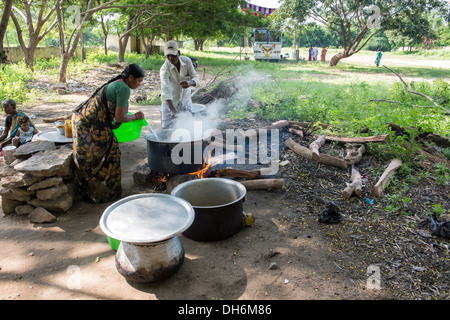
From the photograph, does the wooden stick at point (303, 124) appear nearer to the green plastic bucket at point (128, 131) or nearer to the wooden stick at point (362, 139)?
the wooden stick at point (362, 139)

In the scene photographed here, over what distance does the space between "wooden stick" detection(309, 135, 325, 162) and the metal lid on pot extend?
105 inches

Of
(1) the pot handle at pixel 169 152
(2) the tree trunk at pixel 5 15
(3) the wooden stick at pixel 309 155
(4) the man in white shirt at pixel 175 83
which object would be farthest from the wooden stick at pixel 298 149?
(2) the tree trunk at pixel 5 15

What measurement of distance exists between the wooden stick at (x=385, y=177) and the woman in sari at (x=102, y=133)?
3133mm

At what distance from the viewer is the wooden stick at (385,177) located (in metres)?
3.93

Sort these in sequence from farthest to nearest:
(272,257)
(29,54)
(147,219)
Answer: (29,54)
(272,257)
(147,219)

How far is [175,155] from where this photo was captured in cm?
385

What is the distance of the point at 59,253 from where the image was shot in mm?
3045

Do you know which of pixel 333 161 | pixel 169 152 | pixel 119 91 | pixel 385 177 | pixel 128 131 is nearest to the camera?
pixel 119 91

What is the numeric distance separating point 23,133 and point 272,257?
176 inches

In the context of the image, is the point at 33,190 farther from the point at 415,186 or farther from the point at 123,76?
the point at 415,186

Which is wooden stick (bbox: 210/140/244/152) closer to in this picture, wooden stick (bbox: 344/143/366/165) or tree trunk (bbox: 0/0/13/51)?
wooden stick (bbox: 344/143/366/165)

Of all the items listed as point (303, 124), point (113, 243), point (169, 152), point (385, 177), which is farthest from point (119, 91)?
point (303, 124)

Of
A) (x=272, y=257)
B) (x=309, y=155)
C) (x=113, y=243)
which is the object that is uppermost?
(x=309, y=155)

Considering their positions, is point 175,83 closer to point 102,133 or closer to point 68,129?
point 102,133
